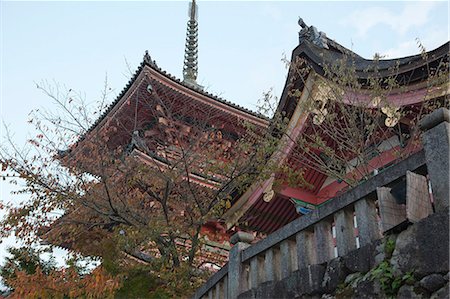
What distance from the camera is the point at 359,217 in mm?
3607

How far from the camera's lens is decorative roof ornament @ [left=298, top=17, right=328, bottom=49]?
9430 mm

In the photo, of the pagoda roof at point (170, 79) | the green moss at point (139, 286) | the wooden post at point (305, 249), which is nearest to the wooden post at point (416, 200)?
the wooden post at point (305, 249)

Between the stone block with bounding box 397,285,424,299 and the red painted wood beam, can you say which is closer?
the stone block with bounding box 397,285,424,299

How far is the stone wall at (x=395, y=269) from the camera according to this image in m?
2.90

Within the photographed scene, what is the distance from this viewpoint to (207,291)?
599 cm

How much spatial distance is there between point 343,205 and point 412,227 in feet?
2.31

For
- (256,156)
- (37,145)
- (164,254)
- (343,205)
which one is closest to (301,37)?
(256,156)

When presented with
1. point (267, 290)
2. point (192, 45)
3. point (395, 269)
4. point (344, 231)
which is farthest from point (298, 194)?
point (192, 45)

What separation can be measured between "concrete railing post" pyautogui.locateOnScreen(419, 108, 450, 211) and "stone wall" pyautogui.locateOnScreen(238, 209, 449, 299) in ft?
0.45

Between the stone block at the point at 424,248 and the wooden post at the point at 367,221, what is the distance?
283 millimetres

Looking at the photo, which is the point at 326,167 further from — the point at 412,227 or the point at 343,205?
the point at 412,227

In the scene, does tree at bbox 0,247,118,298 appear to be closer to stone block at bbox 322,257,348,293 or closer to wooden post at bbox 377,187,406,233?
stone block at bbox 322,257,348,293

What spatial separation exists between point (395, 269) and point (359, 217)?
0.54 meters

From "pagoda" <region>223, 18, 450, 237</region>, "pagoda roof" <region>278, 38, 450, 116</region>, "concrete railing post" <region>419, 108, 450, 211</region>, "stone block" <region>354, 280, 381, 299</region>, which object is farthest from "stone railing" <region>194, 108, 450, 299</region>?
"pagoda roof" <region>278, 38, 450, 116</region>
